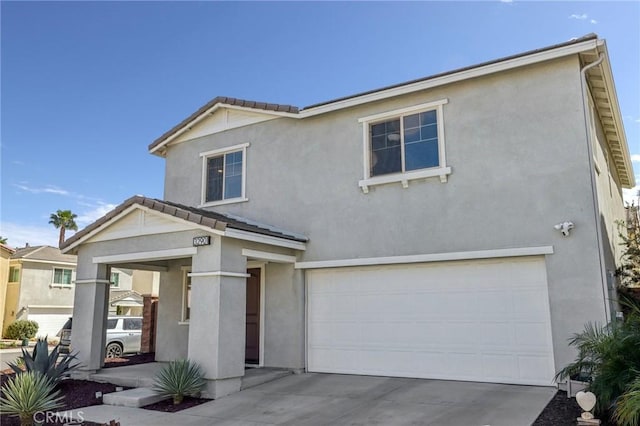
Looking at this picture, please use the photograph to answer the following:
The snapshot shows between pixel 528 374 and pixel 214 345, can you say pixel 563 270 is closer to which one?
pixel 528 374

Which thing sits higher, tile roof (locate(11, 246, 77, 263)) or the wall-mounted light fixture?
tile roof (locate(11, 246, 77, 263))

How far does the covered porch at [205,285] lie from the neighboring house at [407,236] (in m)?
0.04

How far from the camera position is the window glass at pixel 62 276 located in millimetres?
31781

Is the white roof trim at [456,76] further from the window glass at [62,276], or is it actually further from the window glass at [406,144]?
the window glass at [62,276]

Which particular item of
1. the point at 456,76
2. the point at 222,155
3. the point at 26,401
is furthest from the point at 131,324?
the point at 456,76

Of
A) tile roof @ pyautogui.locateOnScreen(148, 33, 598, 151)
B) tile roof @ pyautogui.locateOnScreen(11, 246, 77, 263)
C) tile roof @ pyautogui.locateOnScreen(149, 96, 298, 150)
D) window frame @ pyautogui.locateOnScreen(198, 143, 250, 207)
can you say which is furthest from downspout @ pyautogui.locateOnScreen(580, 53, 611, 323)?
tile roof @ pyautogui.locateOnScreen(11, 246, 77, 263)

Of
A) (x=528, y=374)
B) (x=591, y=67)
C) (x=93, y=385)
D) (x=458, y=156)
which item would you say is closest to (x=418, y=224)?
(x=458, y=156)

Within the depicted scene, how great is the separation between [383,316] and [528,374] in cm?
305

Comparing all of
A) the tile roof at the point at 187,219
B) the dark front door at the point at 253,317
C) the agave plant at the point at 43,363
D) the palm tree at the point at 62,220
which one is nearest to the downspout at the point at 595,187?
the tile roof at the point at 187,219

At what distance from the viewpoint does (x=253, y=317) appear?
40.3 ft

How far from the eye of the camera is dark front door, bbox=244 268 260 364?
12.1m

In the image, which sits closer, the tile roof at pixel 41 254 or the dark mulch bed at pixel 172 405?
the dark mulch bed at pixel 172 405

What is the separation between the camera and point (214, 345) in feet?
29.4

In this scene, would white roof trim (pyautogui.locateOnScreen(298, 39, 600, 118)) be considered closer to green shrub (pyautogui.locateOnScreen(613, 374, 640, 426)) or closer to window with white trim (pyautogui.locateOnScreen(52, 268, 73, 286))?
green shrub (pyautogui.locateOnScreen(613, 374, 640, 426))
